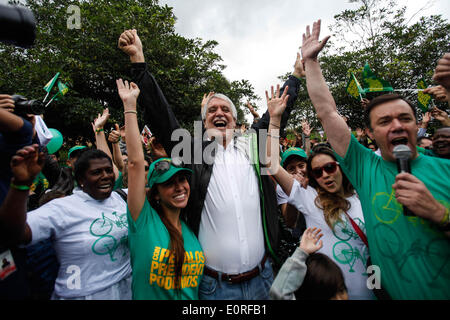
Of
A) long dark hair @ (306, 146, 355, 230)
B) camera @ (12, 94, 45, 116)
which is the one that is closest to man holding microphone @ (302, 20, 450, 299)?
long dark hair @ (306, 146, 355, 230)

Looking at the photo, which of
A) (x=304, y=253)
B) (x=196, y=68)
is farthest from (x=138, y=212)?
(x=196, y=68)

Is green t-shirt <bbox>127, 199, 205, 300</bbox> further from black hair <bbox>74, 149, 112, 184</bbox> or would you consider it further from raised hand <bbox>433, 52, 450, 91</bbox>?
raised hand <bbox>433, 52, 450, 91</bbox>

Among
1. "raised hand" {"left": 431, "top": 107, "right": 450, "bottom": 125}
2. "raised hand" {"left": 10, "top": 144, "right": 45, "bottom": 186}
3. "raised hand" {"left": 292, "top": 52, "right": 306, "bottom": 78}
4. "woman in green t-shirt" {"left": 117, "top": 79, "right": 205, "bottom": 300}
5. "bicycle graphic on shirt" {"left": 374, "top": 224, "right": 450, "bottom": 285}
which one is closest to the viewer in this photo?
"raised hand" {"left": 10, "top": 144, "right": 45, "bottom": 186}

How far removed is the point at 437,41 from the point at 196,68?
13.8 m

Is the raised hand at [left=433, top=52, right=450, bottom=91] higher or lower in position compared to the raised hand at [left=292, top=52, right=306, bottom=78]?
lower

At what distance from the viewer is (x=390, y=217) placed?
55.5 inches

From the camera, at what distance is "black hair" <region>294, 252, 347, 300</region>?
1529mm

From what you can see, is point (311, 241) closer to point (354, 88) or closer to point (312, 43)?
point (312, 43)

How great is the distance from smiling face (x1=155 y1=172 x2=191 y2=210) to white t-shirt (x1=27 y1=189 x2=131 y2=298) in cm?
47

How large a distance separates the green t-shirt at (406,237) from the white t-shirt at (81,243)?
1850 mm

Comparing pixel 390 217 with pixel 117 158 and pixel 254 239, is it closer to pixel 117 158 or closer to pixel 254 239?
pixel 254 239

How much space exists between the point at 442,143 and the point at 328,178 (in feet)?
6.98

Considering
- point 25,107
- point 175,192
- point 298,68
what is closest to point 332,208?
point 175,192

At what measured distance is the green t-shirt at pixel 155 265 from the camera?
1.56 meters
